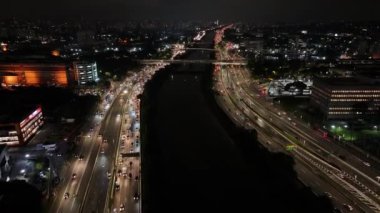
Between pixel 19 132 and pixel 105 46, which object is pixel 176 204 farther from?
pixel 105 46

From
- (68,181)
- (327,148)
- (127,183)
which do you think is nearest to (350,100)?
(327,148)

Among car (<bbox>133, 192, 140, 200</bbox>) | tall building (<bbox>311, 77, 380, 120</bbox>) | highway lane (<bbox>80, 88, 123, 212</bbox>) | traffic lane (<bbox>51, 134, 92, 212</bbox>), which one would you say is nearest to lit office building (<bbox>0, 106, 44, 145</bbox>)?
traffic lane (<bbox>51, 134, 92, 212</bbox>)

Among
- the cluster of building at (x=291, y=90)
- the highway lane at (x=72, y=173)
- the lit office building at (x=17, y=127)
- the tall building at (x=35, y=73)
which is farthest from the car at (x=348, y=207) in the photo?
the tall building at (x=35, y=73)

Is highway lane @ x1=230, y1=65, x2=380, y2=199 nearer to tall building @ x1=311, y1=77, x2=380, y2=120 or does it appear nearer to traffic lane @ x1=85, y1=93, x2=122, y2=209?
tall building @ x1=311, y1=77, x2=380, y2=120

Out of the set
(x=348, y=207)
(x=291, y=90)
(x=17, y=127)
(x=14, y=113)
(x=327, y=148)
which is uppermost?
(x=14, y=113)

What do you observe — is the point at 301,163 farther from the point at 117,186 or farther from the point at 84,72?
the point at 84,72

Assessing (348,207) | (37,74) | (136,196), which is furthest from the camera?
(37,74)
